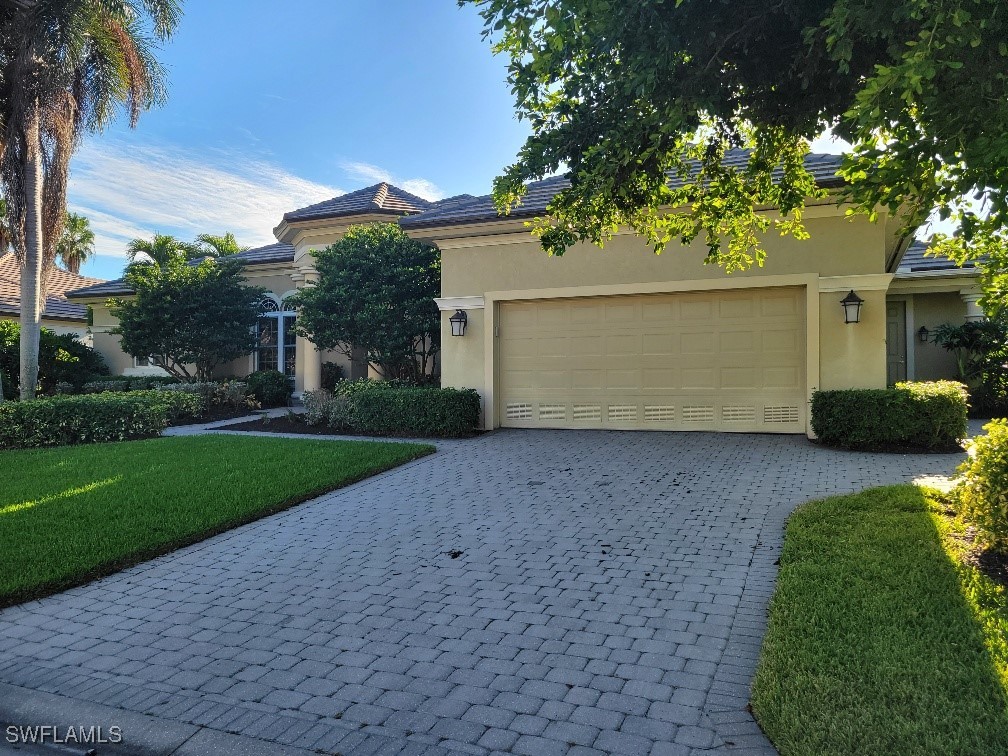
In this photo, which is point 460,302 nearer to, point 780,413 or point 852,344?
point 780,413

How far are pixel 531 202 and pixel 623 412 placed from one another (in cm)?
440

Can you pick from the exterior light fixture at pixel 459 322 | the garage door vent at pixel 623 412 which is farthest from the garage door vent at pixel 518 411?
the exterior light fixture at pixel 459 322

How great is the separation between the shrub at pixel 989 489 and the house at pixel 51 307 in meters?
26.8

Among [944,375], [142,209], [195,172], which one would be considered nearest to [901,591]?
[944,375]

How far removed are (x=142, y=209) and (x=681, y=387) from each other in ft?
74.3

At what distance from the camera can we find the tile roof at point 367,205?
1773 centimetres

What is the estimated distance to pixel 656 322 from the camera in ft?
37.9

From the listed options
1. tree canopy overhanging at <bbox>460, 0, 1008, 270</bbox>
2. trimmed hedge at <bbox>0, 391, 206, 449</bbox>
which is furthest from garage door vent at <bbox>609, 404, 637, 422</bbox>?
trimmed hedge at <bbox>0, 391, 206, 449</bbox>

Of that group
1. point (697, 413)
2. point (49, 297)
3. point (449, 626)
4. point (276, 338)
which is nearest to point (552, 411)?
point (697, 413)

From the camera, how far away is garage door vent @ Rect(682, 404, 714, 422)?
37.0 ft

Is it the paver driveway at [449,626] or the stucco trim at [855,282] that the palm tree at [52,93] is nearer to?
the paver driveway at [449,626]

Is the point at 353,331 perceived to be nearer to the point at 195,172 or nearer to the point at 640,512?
the point at 640,512

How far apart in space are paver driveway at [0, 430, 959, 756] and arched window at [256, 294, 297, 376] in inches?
495

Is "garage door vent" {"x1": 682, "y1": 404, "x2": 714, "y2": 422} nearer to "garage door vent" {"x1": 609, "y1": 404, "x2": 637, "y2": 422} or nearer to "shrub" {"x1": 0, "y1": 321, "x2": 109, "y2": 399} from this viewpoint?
"garage door vent" {"x1": 609, "y1": 404, "x2": 637, "y2": 422}
